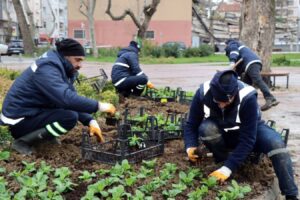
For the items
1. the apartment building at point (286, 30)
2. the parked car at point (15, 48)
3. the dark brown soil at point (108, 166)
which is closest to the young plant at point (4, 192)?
the dark brown soil at point (108, 166)

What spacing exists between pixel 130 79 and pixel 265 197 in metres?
5.41

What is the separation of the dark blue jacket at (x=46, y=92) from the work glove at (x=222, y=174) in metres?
1.25

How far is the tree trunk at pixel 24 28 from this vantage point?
36.8 meters

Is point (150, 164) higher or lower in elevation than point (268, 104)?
higher

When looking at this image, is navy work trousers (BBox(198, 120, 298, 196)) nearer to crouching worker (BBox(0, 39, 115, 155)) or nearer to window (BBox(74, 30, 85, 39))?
crouching worker (BBox(0, 39, 115, 155))

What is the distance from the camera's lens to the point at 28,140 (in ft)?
17.3

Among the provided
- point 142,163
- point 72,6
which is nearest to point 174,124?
point 142,163

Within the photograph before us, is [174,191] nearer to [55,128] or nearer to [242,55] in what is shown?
[55,128]

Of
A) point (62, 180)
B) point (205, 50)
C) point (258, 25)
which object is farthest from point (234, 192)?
point (205, 50)

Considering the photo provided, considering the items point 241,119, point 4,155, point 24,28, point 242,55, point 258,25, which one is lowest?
point 4,155

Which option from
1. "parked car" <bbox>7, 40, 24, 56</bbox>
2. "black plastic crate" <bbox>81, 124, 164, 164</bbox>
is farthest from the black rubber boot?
"parked car" <bbox>7, 40, 24, 56</bbox>

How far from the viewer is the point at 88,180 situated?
450cm

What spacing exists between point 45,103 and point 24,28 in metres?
34.4

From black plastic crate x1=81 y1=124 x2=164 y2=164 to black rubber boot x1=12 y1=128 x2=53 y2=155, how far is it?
41cm
